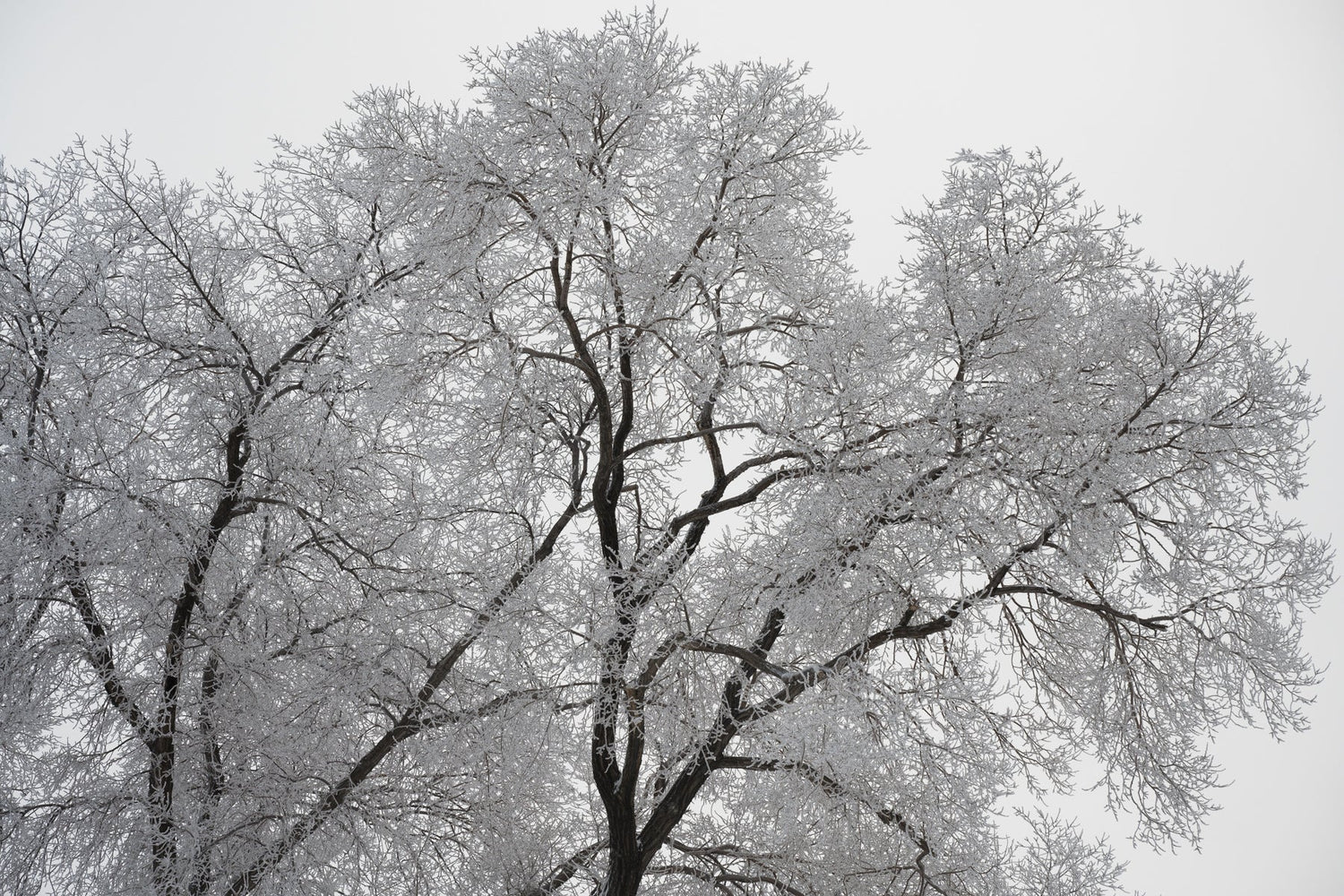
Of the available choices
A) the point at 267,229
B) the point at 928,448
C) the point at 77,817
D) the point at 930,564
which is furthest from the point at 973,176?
the point at 77,817

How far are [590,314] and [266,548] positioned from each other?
8.54ft

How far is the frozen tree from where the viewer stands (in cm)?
588

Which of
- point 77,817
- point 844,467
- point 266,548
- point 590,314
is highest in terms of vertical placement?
point 590,314

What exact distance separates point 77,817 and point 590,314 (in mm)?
4124

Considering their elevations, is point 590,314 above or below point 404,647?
above

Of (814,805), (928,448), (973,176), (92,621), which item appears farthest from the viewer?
(814,805)

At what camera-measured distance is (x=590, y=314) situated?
6.82 m

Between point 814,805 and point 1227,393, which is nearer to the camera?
point 1227,393

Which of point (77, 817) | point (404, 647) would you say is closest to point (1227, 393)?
point (404, 647)

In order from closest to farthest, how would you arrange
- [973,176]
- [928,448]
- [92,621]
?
[928,448]
[973,176]
[92,621]

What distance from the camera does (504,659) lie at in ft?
23.7

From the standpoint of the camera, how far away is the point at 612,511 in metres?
7.04

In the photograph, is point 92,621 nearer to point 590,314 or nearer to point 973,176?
point 590,314

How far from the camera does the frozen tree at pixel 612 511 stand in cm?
588
